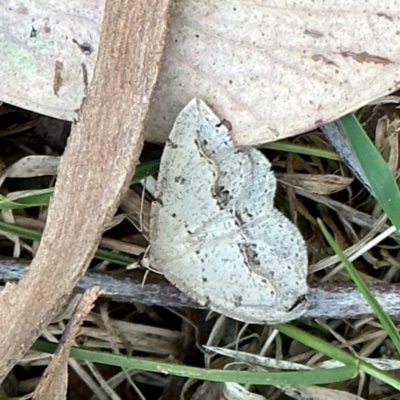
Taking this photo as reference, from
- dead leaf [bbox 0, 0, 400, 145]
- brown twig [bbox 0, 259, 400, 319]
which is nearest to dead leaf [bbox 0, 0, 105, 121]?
dead leaf [bbox 0, 0, 400, 145]

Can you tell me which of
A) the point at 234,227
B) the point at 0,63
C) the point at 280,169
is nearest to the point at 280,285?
the point at 234,227

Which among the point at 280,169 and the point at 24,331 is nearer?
the point at 24,331

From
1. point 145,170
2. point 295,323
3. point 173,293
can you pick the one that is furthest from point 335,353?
point 145,170

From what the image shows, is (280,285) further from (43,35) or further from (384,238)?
(43,35)

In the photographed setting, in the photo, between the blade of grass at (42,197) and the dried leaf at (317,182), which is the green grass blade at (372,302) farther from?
the blade of grass at (42,197)

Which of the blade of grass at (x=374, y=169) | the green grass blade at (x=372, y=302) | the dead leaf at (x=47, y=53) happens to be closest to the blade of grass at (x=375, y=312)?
the green grass blade at (x=372, y=302)

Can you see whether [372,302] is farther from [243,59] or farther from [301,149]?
[243,59]
